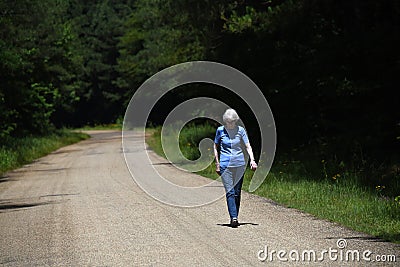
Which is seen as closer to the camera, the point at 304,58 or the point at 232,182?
the point at 232,182

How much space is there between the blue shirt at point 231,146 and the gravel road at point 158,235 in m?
1.03

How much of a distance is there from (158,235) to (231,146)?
1.86m

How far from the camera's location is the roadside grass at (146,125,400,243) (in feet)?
38.6

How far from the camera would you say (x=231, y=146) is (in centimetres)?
1177

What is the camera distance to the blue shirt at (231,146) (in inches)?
463

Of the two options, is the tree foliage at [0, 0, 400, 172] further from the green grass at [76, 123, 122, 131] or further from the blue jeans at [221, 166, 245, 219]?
the green grass at [76, 123, 122, 131]

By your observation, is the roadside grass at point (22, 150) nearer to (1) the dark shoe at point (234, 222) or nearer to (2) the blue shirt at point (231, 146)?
(2) the blue shirt at point (231, 146)

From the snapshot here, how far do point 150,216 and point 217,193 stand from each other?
12.2 ft

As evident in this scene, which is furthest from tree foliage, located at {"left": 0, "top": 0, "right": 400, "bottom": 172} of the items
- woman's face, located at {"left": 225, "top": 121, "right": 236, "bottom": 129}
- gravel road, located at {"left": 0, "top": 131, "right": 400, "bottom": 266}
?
woman's face, located at {"left": 225, "top": 121, "right": 236, "bottom": 129}

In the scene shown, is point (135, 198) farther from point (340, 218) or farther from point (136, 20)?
point (136, 20)

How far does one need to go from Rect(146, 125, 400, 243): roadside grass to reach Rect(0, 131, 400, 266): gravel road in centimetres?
40

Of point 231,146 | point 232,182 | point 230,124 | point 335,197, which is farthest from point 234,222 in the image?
point 335,197

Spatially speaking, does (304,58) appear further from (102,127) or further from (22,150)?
(102,127)

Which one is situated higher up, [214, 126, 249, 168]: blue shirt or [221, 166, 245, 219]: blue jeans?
[214, 126, 249, 168]: blue shirt
